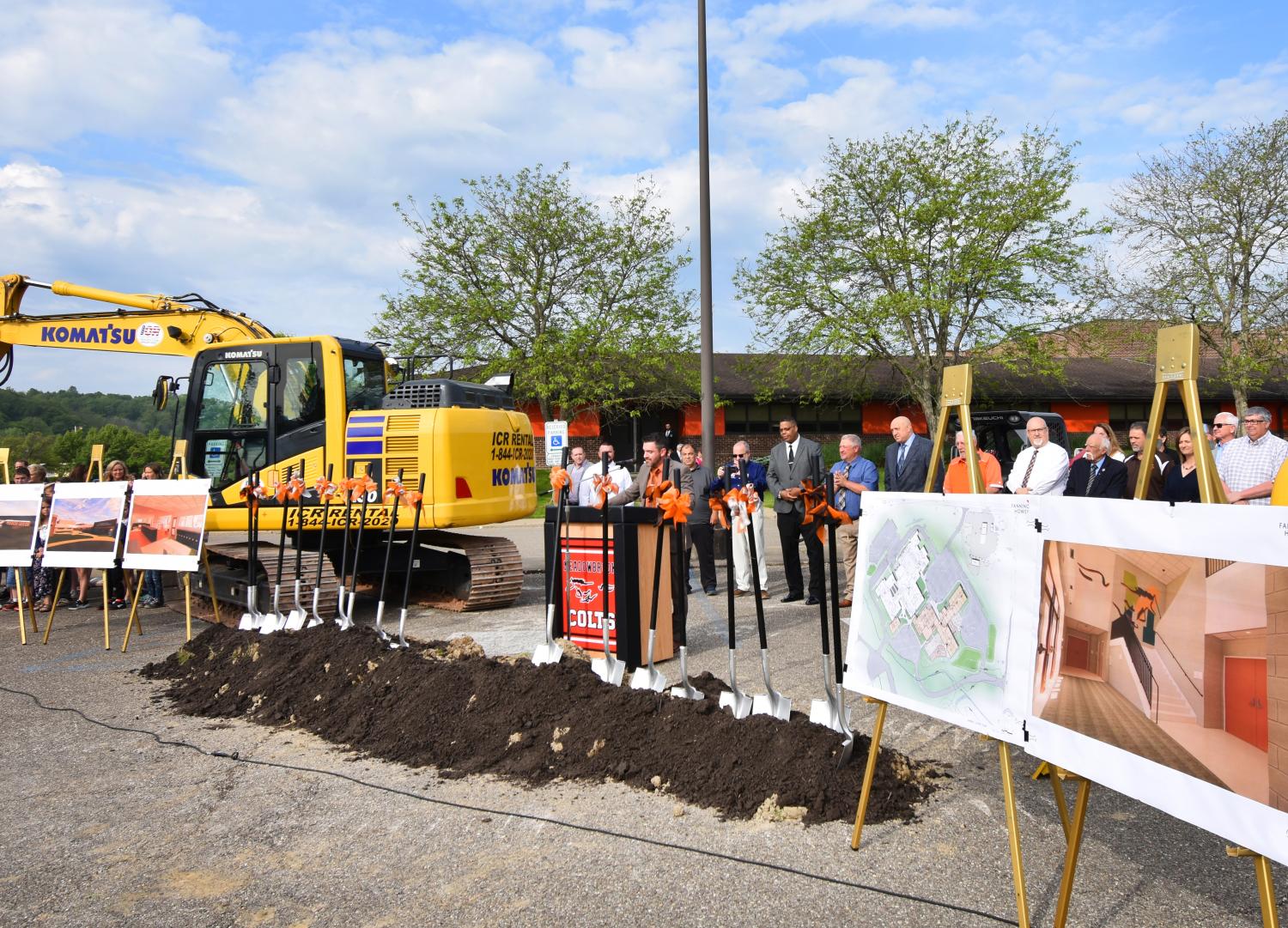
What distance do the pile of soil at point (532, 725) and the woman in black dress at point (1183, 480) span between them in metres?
4.44

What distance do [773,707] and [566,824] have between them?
1.25m

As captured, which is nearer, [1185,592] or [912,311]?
[1185,592]

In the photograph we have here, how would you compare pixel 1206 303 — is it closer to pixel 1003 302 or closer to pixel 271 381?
pixel 1003 302

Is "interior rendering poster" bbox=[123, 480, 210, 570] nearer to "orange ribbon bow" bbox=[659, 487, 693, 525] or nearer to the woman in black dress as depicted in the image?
"orange ribbon bow" bbox=[659, 487, 693, 525]

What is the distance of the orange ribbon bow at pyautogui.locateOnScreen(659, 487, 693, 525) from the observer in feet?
16.9

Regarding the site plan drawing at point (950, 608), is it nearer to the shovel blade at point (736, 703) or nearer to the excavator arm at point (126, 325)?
the shovel blade at point (736, 703)

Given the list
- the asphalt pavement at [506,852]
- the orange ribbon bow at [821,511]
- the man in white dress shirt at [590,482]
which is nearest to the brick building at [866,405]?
the man in white dress shirt at [590,482]

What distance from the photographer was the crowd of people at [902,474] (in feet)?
24.3

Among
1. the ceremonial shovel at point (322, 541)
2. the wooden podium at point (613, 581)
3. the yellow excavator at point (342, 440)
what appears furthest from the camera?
the yellow excavator at point (342, 440)

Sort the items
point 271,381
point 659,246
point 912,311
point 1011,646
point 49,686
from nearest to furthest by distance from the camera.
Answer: point 1011,646, point 49,686, point 271,381, point 912,311, point 659,246

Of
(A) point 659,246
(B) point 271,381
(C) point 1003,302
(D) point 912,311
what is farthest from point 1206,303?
(B) point 271,381

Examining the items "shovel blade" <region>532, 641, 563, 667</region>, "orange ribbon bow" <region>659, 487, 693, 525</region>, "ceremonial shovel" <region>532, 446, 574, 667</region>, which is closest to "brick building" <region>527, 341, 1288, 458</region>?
"ceremonial shovel" <region>532, 446, 574, 667</region>

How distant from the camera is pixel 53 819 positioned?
420 centimetres

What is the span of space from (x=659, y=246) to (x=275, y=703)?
82.3 feet
